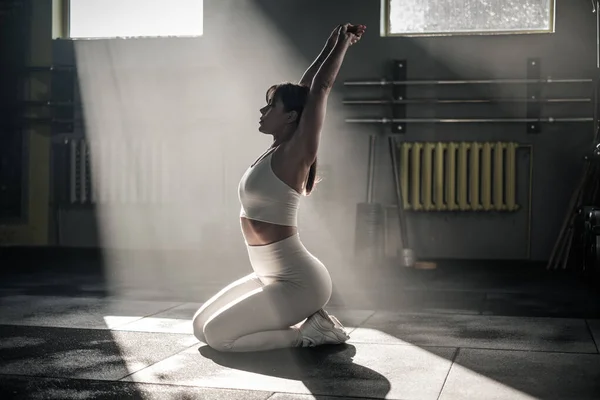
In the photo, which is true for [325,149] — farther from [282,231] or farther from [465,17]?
[282,231]

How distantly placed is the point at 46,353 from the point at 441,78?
4.35 meters

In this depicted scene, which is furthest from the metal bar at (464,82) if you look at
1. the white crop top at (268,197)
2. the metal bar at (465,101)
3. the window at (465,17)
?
the white crop top at (268,197)

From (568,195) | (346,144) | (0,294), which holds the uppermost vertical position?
(346,144)

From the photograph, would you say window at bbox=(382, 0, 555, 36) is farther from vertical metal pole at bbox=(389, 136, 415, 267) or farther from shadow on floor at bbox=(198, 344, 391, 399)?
shadow on floor at bbox=(198, 344, 391, 399)

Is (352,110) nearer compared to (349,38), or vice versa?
(349,38)

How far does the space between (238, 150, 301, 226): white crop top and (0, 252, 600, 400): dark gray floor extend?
1.64ft

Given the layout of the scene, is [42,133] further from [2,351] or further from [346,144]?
[2,351]

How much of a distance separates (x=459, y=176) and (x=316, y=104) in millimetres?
3615

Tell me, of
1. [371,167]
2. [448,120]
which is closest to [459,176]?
[448,120]

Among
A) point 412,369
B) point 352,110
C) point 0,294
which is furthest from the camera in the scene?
point 352,110

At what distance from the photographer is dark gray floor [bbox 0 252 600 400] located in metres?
2.32

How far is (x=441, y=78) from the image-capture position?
20.7 feet

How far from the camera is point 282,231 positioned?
9.29 feet

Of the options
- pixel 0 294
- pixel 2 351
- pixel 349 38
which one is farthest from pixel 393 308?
pixel 0 294
